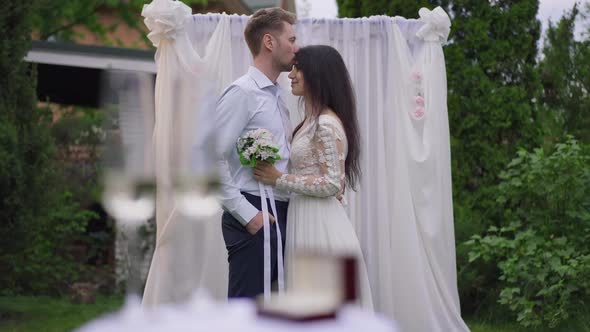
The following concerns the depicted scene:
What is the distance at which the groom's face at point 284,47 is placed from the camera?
3.14 m

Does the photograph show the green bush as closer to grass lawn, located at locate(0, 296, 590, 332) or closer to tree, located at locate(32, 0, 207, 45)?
grass lawn, located at locate(0, 296, 590, 332)

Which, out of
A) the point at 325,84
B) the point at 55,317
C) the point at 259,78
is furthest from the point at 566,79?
the point at 55,317

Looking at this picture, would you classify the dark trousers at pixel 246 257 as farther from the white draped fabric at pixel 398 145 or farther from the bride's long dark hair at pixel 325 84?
the white draped fabric at pixel 398 145

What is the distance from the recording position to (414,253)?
15.3ft

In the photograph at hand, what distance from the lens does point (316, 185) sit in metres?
3.12

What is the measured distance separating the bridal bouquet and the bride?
116mm

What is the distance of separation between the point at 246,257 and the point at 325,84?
80 centimetres

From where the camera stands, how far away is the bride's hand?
9.81ft

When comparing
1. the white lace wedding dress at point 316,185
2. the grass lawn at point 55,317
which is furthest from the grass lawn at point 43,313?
the white lace wedding dress at point 316,185

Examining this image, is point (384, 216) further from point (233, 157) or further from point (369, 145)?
point (233, 157)

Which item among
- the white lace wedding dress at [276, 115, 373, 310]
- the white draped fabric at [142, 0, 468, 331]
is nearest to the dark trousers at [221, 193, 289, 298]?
the white lace wedding dress at [276, 115, 373, 310]

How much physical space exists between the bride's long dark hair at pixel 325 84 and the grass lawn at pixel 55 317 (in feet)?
7.71

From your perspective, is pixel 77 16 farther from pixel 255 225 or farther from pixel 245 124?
pixel 255 225

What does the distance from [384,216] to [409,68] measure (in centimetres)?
92
